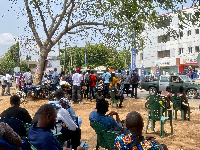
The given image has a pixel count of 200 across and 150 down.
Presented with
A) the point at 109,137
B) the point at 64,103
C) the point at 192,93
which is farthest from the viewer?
the point at 192,93

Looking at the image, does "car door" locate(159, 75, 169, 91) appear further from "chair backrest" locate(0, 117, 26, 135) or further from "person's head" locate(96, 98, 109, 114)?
"chair backrest" locate(0, 117, 26, 135)

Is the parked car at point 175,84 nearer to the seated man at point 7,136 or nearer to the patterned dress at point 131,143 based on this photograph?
the patterned dress at point 131,143

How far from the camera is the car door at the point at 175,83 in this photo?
1942 centimetres

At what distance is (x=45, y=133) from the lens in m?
3.19

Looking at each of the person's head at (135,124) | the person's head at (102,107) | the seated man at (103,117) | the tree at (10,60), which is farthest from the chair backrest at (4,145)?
the tree at (10,60)

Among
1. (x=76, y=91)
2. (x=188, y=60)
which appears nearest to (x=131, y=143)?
(x=76, y=91)

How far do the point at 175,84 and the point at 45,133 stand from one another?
1753 cm

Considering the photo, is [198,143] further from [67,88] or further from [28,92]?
[28,92]

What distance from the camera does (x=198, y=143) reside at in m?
6.89

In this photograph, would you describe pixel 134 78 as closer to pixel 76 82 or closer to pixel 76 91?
pixel 76 91

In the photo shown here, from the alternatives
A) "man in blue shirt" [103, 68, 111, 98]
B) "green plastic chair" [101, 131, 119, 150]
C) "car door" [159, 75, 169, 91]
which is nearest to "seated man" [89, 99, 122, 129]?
"green plastic chair" [101, 131, 119, 150]

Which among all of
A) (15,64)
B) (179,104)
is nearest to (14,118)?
(179,104)

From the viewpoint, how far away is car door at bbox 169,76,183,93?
63.7ft

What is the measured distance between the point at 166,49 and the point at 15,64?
45.2m
